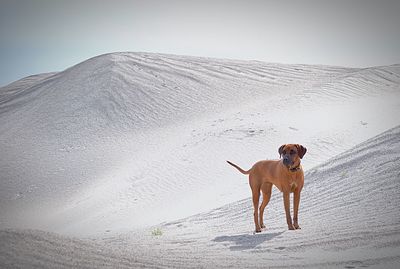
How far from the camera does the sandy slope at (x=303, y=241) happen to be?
3969 millimetres

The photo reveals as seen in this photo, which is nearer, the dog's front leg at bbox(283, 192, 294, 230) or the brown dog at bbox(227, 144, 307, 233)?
the brown dog at bbox(227, 144, 307, 233)

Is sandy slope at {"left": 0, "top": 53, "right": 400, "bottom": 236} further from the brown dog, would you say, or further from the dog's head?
the dog's head

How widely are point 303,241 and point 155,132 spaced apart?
17956 mm

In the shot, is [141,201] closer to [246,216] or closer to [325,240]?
[246,216]

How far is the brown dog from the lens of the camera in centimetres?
554

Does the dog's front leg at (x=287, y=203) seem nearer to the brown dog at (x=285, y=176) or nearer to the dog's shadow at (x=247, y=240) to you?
the brown dog at (x=285, y=176)

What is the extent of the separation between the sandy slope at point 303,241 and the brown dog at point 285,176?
442 millimetres

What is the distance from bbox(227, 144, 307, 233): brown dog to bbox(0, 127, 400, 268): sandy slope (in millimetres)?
442

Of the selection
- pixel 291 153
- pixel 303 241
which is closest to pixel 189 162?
pixel 291 153

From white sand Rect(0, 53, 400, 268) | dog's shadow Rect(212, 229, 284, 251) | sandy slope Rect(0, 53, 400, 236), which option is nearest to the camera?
white sand Rect(0, 53, 400, 268)

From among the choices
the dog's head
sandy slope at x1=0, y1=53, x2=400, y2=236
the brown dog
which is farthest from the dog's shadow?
sandy slope at x1=0, y1=53, x2=400, y2=236

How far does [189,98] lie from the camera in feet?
90.2

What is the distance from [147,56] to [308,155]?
82.9 feet

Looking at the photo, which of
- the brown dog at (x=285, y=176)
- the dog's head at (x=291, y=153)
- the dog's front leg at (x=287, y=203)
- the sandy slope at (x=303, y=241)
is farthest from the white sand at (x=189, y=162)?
the dog's head at (x=291, y=153)
